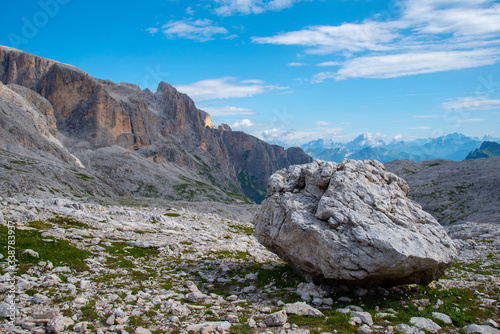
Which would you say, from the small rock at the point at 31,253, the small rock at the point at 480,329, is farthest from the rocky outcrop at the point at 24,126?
the small rock at the point at 480,329

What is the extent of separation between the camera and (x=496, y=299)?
15219 millimetres

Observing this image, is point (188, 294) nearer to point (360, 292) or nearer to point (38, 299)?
point (38, 299)

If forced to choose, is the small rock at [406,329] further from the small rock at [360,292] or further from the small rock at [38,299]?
the small rock at [38,299]

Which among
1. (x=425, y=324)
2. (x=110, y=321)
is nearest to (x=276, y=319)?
(x=425, y=324)

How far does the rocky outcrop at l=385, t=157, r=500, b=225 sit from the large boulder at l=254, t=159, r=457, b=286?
73984 millimetres

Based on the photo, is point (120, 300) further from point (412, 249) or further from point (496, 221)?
point (496, 221)

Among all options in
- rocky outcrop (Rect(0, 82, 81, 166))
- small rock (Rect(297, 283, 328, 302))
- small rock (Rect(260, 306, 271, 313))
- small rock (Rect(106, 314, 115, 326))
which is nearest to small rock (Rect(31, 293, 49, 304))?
small rock (Rect(106, 314, 115, 326))

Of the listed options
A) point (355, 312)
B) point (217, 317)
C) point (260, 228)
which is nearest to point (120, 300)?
point (217, 317)

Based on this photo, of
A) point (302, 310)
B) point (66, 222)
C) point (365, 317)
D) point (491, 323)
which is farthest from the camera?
point (66, 222)

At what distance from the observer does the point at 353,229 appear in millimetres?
16438

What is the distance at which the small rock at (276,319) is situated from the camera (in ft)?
42.9

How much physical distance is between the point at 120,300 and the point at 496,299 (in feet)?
63.9

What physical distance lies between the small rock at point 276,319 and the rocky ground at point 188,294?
5 centimetres

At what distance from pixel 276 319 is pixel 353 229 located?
6616 millimetres
